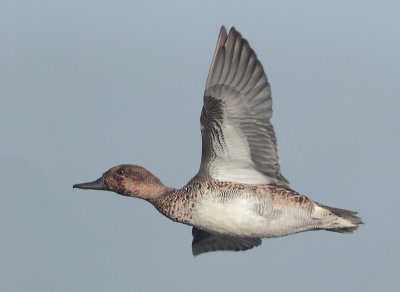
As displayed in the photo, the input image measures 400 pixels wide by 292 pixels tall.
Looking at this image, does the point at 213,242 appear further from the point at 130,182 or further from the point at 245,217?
the point at 245,217

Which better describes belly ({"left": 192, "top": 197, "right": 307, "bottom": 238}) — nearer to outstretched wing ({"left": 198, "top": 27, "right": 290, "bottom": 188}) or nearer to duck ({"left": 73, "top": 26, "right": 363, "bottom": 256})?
duck ({"left": 73, "top": 26, "right": 363, "bottom": 256})

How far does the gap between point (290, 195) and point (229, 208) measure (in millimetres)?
671

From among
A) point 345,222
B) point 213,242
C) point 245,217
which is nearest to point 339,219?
point 345,222

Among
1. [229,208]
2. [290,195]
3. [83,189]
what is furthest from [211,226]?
[83,189]

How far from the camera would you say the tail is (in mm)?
9555

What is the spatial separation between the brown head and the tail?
5.65 ft

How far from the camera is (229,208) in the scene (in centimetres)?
926

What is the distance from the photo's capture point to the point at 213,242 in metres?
10.8

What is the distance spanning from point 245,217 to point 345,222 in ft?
3.86

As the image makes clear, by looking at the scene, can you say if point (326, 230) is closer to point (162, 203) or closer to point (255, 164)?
point (255, 164)

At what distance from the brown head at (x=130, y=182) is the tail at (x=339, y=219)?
5.65 feet

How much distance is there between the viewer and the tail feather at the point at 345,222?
966 cm

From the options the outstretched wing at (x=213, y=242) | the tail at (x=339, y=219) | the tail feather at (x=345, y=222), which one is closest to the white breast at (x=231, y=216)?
the tail at (x=339, y=219)

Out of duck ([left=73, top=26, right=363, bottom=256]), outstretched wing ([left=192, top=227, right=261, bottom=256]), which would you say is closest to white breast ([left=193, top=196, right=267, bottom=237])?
duck ([left=73, top=26, right=363, bottom=256])
